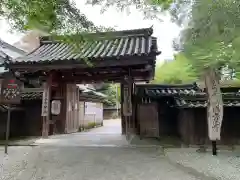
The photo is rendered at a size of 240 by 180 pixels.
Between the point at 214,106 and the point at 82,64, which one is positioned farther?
the point at 82,64

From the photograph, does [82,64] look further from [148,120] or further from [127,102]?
[148,120]

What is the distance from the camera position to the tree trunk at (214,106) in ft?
20.4

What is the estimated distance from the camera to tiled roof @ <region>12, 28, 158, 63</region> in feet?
25.2

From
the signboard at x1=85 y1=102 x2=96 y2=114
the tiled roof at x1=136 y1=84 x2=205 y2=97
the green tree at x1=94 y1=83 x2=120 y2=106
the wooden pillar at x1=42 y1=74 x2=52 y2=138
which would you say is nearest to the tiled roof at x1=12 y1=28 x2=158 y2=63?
the wooden pillar at x1=42 y1=74 x2=52 y2=138

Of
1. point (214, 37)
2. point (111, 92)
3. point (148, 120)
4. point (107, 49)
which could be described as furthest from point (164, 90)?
point (111, 92)

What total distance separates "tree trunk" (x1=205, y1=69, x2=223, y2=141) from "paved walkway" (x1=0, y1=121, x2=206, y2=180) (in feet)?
5.32

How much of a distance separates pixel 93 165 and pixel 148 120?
409 cm

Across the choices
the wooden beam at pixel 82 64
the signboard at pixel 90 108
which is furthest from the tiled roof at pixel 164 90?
the signboard at pixel 90 108

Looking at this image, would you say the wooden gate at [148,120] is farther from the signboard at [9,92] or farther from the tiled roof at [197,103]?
the signboard at [9,92]

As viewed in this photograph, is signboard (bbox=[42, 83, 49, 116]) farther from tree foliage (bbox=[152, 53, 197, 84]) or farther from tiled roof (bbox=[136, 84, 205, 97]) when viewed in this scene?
tree foliage (bbox=[152, 53, 197, 84])

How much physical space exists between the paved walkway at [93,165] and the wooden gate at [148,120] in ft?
5.98

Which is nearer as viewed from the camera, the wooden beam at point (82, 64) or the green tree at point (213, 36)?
the green tree at point (213, 36)

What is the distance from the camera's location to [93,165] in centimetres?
552

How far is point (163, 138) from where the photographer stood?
352 inches
